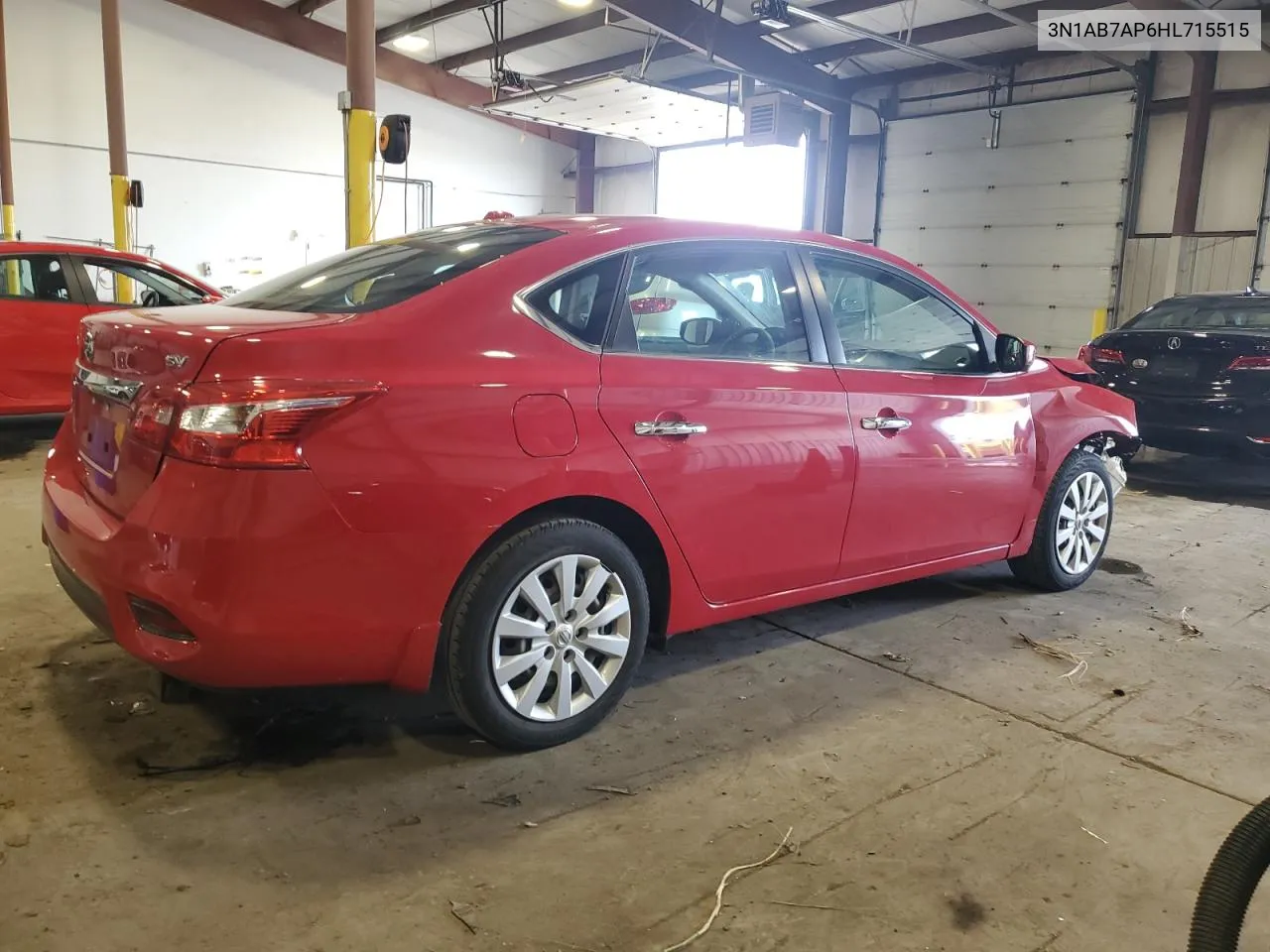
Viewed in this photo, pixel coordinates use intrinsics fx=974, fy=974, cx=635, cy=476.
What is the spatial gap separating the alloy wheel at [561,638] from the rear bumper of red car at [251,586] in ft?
0.74

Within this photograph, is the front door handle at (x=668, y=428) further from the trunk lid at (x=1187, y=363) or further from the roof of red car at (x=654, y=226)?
the trunk lid at (x=1187, y=363)

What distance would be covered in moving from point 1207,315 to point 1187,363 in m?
0.93

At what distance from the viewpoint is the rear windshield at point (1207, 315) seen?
22.1 feet

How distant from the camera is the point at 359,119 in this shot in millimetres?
6613

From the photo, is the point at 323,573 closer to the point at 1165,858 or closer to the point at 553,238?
the point at 553,238

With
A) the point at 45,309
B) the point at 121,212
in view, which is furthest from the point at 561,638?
the point at 121,212

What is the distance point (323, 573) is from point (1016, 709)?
2.17 meters

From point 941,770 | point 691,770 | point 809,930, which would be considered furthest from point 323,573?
point 941,770

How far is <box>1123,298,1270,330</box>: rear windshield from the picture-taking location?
22.1ft

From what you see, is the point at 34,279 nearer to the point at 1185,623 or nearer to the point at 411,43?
the point at 1185,623

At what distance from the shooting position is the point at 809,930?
199cm

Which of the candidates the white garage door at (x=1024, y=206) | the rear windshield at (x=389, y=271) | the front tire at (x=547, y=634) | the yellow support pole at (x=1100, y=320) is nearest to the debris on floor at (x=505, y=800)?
the front tire at (x=547, y=634)

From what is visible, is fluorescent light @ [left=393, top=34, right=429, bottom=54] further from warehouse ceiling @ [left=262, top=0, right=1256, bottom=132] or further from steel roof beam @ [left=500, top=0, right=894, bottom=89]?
steel roof beam @ [left=500, top=0, right=894, bottom=89]

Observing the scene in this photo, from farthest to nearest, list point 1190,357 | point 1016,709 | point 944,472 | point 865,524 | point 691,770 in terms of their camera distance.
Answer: point 1190,357, point 944,472, point 865,524, point 1016,709, point 691,770
